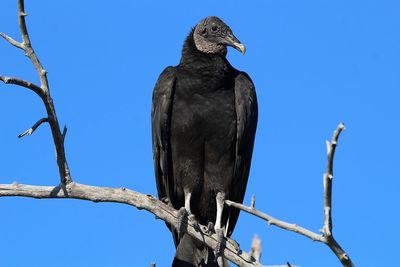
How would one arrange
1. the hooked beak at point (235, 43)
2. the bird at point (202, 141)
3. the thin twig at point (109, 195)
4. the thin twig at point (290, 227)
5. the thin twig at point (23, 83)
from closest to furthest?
the thin twig at point (290, 227) < the thin twig at point (23, 83) < the thin twig at point (109, 195) < the bird at point (202, 141) < the hooked beak at point (235, 43)

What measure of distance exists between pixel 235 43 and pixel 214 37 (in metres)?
0.19

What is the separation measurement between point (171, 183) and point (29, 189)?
4.27ft

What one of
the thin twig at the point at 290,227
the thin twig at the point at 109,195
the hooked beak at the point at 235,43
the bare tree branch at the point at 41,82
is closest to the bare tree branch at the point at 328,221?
the thin twig at the point at 290,227

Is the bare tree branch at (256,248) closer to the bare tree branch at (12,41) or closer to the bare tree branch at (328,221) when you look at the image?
the bare tree branch at (328,221)

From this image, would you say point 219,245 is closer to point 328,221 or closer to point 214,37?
point 328,221

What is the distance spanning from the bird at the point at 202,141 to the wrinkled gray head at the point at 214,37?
0.73 feet

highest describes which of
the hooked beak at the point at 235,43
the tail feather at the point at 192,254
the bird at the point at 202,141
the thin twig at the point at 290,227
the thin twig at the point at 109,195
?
the hooked beak at the point at 235,43

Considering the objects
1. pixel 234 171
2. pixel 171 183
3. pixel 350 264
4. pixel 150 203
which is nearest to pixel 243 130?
pixel 234 171

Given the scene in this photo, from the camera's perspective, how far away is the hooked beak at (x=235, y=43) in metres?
4.91

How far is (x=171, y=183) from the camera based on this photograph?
4754 millimetres

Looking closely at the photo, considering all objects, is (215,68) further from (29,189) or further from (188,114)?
(29,189)

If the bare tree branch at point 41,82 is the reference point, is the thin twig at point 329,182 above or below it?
below

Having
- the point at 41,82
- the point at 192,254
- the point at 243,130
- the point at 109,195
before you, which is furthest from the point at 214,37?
the point at 41,82

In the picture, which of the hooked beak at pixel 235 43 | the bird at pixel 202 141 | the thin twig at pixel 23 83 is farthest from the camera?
the hooked beak at pixel 235 43
